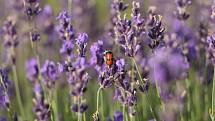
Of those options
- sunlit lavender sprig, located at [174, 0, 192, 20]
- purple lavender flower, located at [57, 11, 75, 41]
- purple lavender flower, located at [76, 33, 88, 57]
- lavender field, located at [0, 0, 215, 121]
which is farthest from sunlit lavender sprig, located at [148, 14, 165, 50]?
sunlit lavender sprig, located at [174, 0, 192, 20]

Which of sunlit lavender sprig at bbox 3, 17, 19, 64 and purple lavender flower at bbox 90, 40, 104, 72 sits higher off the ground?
sunlit lavender sprig at bbox 3, 17, 19, 64

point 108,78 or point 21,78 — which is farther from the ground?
point 21,78

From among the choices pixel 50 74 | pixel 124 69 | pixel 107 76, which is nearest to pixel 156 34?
pixel 124 69

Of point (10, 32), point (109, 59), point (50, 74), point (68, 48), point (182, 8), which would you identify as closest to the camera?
point (109, 59)

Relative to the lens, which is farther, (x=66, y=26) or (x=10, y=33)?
(x=10, y=33)

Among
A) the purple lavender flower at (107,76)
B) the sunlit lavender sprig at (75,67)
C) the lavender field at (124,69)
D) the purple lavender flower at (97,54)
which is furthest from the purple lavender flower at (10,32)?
the purple lavender flower at (107,76)

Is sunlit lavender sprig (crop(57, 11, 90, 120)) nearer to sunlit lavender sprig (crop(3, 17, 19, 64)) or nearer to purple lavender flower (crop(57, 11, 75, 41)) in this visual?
purple lavender flower (crop(57, 11, 75, 41))

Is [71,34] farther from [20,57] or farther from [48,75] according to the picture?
[20,57]

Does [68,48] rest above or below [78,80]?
above

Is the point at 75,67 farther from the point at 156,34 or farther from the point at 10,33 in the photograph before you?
the point at 10,33

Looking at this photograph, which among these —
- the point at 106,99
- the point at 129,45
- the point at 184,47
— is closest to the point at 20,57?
the point at 106,99

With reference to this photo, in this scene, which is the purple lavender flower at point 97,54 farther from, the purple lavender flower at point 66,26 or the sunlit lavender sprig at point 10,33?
the sunlit lavender sprig at point 10,33
